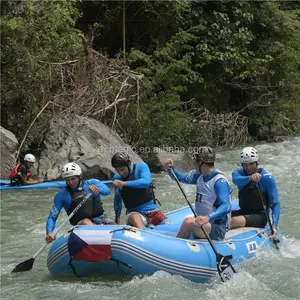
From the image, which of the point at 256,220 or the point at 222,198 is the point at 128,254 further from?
the point at 256,220

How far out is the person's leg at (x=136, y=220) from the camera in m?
5.08

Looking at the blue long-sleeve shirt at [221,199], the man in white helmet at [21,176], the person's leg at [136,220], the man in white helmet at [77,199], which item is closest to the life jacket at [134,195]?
the person's leg at [136,220]

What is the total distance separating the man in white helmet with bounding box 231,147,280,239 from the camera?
5242 mm

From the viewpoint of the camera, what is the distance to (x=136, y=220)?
510 cm

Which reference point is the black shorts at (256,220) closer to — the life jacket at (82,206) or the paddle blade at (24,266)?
the life jacket at (82,206)

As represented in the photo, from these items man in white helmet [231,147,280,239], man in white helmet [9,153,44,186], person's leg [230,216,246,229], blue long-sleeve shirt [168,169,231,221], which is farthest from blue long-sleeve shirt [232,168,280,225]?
man in white helmet [9,153,44,186]

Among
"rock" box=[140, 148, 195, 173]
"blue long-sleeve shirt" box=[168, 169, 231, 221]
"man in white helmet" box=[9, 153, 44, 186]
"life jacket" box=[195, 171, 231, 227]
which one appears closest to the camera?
"blue long-sleeve shirt" box=[168, 169, 231, 221]

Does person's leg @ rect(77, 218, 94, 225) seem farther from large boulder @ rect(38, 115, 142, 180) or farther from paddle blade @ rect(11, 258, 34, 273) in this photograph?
large boulder @ rect(38, 115, 142, 180)

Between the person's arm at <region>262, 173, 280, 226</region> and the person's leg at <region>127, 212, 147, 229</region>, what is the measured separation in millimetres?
1331

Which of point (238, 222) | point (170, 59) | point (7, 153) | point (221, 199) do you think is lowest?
point (7, 153)

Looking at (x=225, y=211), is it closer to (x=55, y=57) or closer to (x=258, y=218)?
(x=258, y=218)

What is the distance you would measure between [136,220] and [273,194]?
145 cm

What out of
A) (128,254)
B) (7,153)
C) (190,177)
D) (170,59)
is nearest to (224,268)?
(128,254)

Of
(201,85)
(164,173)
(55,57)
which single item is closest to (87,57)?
(55,57)
